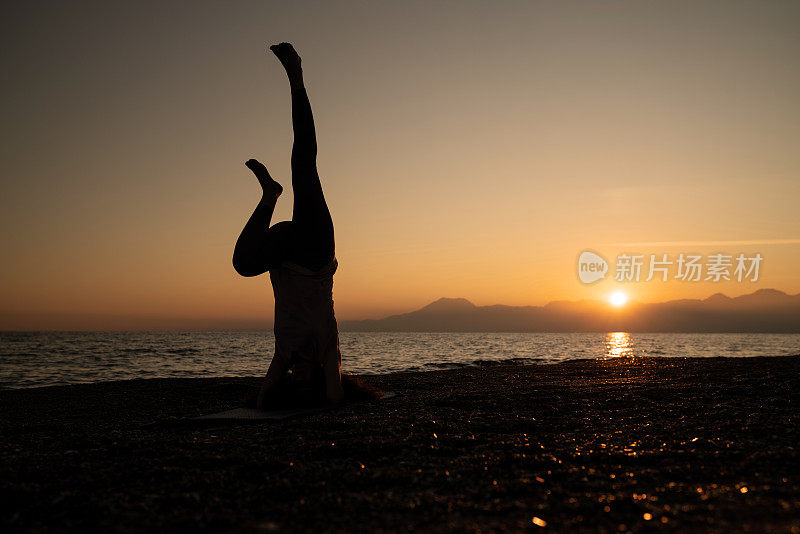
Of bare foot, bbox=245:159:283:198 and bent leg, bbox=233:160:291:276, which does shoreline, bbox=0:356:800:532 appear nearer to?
bent leg, bbox=233:160:291:276

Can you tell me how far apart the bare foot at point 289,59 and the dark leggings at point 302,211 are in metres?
0.20

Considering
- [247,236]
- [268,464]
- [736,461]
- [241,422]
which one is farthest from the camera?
[247,236]

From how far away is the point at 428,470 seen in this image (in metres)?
3.65

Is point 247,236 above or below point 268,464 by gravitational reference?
above

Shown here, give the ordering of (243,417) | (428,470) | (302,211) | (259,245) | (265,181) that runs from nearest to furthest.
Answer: (428,470) < (243,417) < (259,245) < (302,211) < (265,181)

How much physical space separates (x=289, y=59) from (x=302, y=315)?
3433 millimetres

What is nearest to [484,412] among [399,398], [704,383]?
[399,398]

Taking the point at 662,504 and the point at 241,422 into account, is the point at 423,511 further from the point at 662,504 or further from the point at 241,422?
the point at 241,422

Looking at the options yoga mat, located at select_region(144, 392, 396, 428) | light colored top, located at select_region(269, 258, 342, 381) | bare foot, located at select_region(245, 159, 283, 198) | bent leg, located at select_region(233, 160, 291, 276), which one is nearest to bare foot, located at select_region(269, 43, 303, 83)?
bare foot, located at select_region(245, 159, 283, 198)

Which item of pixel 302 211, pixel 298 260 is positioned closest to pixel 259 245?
pixel 298 260

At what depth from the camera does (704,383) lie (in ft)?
29.5

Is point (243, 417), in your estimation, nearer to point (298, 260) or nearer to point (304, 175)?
point (298, 260)

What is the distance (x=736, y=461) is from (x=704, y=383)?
20.2ft

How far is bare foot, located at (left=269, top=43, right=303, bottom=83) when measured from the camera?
7011 mm
